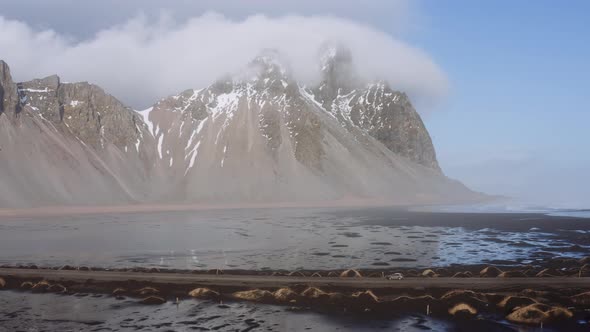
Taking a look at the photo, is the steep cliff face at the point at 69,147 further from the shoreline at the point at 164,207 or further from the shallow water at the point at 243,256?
the shallow water at the point at 243,256

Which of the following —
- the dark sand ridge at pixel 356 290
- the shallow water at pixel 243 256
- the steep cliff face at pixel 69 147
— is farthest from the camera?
the steep cliff face at pixel 69 147

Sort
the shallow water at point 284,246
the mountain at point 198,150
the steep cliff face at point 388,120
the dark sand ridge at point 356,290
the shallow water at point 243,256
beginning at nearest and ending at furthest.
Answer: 1. the shallow water at point 243,256
2. the dark sand ridge at point 356,290
3. the shallow water at point 284,246
4. the mountain at point 198,150
5. the steep cliff face at point 388,120

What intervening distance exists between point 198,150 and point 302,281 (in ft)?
387

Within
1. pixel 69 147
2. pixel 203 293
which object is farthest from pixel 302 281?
pixel 69 147

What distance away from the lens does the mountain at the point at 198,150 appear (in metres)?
108

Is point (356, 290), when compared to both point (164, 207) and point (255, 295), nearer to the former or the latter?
point (255, 295)

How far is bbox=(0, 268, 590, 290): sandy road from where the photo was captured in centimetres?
2273

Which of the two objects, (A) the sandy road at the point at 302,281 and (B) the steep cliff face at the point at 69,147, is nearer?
(A) the sandy road at the point at 302,281

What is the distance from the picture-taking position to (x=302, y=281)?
23969 mm

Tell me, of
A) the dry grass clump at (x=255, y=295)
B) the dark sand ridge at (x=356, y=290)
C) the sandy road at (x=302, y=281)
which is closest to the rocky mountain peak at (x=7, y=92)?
the dark sand ridge at (x=356, y=290)

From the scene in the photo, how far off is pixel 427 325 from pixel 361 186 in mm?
122623

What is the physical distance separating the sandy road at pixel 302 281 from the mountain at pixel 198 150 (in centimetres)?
7318

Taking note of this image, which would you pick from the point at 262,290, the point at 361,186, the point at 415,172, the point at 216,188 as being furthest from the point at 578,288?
the point at 415,172

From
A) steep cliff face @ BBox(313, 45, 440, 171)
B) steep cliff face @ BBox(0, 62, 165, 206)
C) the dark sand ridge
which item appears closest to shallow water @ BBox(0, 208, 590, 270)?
the dark sand ridge
